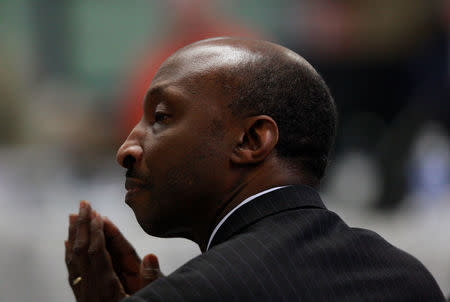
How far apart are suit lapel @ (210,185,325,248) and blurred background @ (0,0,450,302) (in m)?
2.57

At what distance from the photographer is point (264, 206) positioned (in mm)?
1616

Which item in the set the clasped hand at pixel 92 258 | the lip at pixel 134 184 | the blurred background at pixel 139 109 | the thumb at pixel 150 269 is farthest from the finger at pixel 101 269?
the blurred background at pixel 139 109

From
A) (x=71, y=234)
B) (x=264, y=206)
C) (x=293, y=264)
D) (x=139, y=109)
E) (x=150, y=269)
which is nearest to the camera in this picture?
(x=293, y=264)

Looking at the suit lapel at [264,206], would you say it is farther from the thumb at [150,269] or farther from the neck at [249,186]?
the thumb at [150,269]

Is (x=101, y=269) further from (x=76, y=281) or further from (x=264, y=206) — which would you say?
(x=264, y=206)

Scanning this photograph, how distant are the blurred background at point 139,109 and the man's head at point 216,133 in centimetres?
250

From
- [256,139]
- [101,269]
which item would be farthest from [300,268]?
[101,269]

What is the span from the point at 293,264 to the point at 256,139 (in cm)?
31

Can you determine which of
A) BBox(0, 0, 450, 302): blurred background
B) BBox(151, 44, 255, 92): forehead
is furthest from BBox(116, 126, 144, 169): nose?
BBox(0, 0, 450, 302): blurred background

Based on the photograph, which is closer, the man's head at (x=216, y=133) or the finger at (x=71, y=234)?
the man's head at (x=216, y=133)

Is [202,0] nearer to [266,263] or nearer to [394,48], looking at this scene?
[394,48]

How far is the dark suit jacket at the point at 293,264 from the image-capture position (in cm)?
138

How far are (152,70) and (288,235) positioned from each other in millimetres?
4816

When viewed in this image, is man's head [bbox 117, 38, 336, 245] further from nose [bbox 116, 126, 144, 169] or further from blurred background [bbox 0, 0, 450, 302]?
blurred background [bbox 0, 0, 450, 302]
